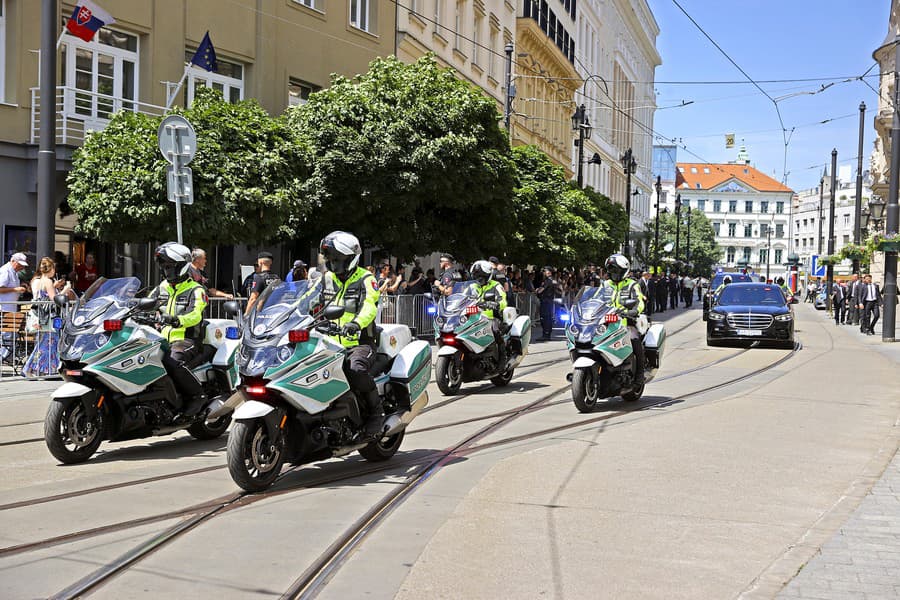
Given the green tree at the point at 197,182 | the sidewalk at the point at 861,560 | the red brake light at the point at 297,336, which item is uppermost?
the green tree at the point at 197,182

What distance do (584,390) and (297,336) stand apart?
5516 mm

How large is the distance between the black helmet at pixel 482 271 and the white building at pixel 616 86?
4124 centimetres

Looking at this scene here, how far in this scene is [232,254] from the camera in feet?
77.9

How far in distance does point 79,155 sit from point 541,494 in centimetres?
1257

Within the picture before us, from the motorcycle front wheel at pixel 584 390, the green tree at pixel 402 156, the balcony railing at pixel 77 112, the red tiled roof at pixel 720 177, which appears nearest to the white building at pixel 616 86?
the green tree at pixel 402 156

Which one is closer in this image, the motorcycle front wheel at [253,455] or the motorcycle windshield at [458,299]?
the motorcycle front wheel at [253,455]

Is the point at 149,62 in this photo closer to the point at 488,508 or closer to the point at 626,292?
the point at 626,292

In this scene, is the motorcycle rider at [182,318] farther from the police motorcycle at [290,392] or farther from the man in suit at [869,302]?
the man in suit at [869,302]

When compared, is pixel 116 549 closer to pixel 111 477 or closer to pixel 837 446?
pixel 111 477

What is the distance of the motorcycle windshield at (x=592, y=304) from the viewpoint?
12102mm

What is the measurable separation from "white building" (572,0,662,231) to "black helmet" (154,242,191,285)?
152ft

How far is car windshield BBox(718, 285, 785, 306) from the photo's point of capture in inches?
975

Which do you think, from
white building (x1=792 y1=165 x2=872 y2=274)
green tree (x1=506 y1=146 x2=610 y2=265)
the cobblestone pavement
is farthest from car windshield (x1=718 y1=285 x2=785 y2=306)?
white building (x1=792 y1=165 x2=872 y2=274)

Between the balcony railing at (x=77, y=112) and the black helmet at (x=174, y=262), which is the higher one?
the balcony railing at (x=77, y=112)
